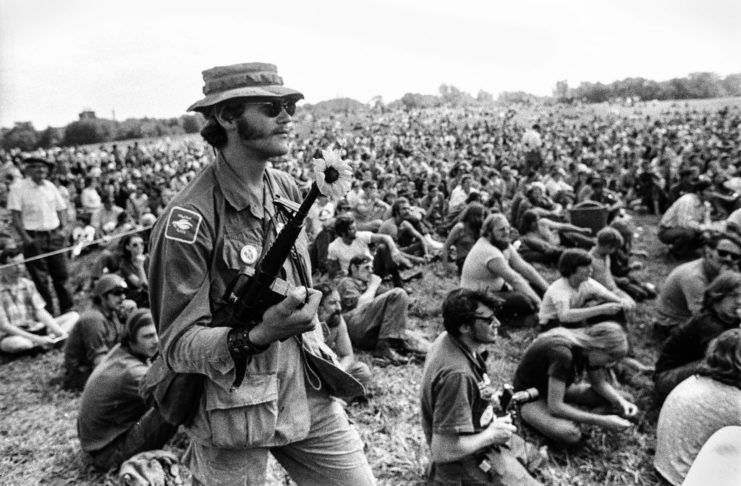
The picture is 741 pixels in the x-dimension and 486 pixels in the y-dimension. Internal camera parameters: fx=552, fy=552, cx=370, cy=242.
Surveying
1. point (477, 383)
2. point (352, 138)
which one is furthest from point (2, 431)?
point (352, 138)

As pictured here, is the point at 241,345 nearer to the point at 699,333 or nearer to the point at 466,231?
the point at 699,333

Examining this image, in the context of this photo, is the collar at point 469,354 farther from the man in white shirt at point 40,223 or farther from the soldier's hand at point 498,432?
the man in white shirt at point 40,223

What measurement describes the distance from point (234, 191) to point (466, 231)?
6.06m

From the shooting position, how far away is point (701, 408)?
3.37m

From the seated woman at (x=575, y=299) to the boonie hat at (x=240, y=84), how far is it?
4046 mm

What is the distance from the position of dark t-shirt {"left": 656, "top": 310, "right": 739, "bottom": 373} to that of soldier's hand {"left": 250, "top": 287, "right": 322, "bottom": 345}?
3789mm

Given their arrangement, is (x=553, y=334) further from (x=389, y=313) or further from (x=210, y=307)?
(x=210, y=307)

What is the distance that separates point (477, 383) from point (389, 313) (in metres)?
2.43

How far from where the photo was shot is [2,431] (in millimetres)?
4301

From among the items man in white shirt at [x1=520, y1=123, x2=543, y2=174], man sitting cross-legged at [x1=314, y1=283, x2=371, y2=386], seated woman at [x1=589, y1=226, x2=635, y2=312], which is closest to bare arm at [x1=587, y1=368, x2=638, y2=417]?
man sitting cross-legged at [x1=314, y1=283, x2=371, y2=386]

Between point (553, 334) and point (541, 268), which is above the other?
point (553, 334)

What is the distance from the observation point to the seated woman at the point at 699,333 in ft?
13.3

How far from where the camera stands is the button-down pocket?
5.57ft

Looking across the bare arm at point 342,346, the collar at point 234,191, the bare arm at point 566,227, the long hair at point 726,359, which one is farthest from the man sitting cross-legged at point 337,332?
the bare arm at point 566,227
